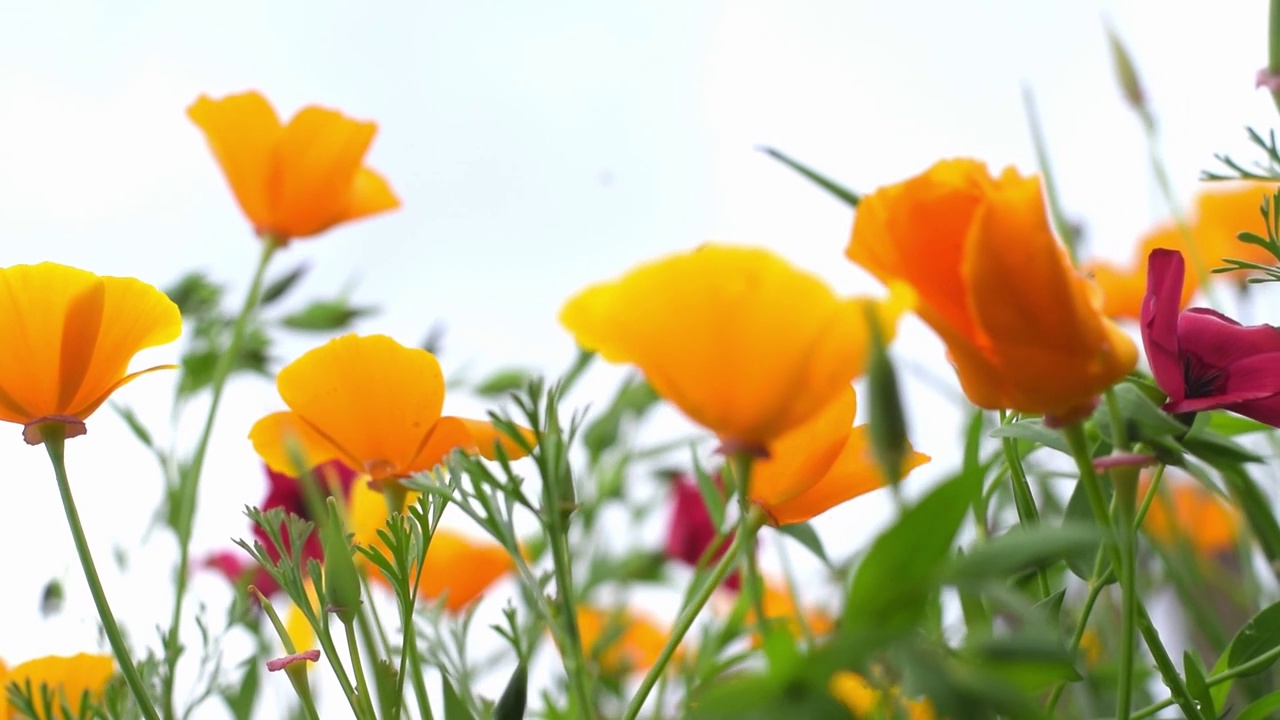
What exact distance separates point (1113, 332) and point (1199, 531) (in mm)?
1094

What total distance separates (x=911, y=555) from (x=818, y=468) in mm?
109

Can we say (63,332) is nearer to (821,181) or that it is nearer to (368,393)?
(368,393)

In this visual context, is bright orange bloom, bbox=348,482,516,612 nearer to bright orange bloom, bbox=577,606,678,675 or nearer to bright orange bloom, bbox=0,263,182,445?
bright orange bloom, bbox=577,606,678,675

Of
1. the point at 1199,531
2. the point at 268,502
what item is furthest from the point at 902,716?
the point at 1199,531

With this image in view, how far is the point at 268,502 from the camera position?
29.0 inches

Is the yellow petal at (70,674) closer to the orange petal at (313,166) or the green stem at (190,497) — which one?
the green stem at (190,497)

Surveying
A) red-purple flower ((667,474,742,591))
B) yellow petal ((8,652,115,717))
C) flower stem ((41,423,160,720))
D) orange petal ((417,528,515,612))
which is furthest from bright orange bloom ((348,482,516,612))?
red-purple flower ((667,474,742,591))

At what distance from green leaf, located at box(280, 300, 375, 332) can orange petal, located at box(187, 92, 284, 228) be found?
5.4 inches

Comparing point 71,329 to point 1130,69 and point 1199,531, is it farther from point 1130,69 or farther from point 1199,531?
point 1199,531

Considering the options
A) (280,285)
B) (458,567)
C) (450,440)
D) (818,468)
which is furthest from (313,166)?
(818,468)

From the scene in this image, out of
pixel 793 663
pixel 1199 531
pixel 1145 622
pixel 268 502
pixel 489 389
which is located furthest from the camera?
pixel 1199 531

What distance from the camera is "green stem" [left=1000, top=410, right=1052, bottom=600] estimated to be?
13.0 inches

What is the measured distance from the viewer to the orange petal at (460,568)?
2.00 ft

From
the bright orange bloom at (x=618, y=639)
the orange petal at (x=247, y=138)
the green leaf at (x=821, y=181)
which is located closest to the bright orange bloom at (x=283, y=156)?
the orange petal at (x=247, y=138)
